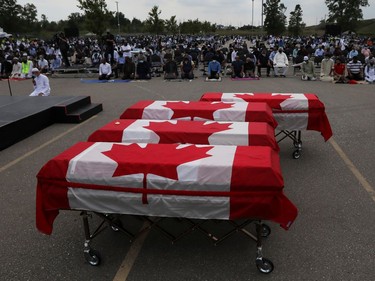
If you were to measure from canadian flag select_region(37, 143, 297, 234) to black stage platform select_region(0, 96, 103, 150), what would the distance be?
17.1ft

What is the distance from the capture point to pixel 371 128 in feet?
29.4

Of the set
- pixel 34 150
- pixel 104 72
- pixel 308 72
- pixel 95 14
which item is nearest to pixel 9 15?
pixel 95 14

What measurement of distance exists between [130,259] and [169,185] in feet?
3.79

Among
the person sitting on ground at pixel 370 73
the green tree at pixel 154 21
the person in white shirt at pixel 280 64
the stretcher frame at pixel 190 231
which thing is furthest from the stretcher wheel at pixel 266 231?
the green tree at pixel 154 21

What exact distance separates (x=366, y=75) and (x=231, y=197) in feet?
53.8

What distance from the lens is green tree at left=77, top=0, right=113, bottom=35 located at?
2820 centimetres

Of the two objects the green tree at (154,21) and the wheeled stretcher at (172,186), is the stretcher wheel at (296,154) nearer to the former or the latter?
the wheeled stretcher at (172,186)

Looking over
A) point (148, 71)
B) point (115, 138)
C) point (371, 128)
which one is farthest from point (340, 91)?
point (115, 138)

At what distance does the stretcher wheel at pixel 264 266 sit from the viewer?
3.60m

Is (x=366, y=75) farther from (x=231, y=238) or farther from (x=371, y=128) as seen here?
(x=231, y=238)

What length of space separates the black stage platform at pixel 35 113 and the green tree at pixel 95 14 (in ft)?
60.7

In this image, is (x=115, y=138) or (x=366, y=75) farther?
(x=366, y=75)

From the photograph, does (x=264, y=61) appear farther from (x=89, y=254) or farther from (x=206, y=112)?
(x=89, y=254)

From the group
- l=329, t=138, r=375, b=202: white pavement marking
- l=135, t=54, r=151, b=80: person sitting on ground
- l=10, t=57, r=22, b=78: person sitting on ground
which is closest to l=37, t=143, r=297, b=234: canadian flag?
l=329, t=138, r=375, b=202: white pavement marking
